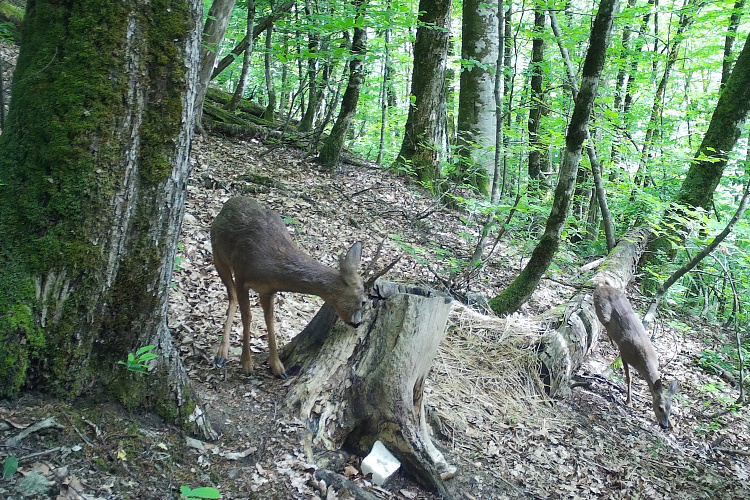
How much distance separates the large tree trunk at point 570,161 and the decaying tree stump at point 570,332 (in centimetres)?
58

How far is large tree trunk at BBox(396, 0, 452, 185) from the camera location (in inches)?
467

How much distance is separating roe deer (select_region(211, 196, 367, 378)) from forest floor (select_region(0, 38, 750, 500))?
48cm

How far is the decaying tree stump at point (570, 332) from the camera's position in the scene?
655 cm

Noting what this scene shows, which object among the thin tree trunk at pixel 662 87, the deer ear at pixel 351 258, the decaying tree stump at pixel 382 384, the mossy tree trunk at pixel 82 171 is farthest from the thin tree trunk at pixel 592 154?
the mossy tree trunk at pixel 82 171

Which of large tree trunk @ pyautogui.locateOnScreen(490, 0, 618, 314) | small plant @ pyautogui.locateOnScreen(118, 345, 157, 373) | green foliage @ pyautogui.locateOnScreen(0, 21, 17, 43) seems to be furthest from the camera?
green foliage @ pyautogui.locateOnScreen(0, 21, 17, 43)

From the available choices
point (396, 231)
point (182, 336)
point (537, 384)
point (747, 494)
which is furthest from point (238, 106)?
point (747, 494)

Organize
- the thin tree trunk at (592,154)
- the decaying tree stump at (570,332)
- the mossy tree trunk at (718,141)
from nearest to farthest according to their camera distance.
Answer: the decaying tree stump at (570,332) < the thin tree trunk at (592,154) < the mossy tree trunk at (718,141)

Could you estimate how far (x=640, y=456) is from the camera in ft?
19.3

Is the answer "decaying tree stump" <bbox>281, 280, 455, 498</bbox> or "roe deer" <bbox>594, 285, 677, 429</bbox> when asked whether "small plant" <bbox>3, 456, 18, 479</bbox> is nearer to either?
"decaying tree stump" <bbox>281, 280, 455, 498</bbox>

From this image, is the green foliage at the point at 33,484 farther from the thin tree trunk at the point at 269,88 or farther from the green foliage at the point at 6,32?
the thin tree trunk at the point at 269,88

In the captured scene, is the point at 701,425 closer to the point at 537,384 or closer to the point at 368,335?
the point at 537,384

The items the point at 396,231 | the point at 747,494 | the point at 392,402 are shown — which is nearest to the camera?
the point at 392,402

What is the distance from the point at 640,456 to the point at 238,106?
10768 millimetres

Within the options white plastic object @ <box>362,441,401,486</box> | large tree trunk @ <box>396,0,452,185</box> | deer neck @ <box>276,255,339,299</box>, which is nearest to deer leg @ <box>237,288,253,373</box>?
deer neck @ <box>276,255,339,299</box>
